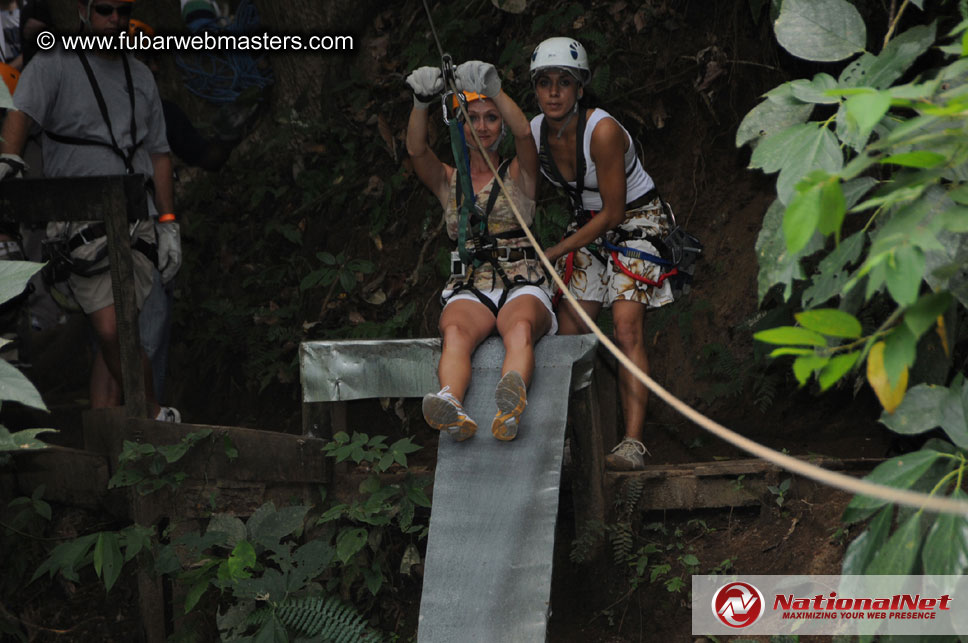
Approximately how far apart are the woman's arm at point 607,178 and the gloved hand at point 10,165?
2632 millimetres

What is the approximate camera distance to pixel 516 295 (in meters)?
4.30

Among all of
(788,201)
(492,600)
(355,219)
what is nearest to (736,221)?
(355,219)

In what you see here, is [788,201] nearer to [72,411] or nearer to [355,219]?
[355,219]

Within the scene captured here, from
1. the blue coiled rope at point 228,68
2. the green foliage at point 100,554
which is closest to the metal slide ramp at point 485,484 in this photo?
the green foliage at point 100,554

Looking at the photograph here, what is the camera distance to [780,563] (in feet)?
13.3

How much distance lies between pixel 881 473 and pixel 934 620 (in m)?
0.37

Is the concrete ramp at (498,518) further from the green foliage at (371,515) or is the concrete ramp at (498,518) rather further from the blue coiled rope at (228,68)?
the blue coiled rope at (228,68)

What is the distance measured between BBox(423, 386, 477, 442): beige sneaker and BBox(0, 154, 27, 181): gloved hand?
235 centimetres

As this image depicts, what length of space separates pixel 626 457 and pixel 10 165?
3136 mm

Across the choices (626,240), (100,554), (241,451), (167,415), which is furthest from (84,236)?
(626,240)

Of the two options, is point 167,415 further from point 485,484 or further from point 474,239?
point 485,484

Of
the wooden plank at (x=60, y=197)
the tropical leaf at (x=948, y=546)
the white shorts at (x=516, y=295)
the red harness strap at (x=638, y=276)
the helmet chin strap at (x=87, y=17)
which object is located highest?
the helmet chin strap at (x=87, y=17)

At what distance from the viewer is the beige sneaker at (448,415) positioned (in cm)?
374

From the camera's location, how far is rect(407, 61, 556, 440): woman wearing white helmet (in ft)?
13.4
